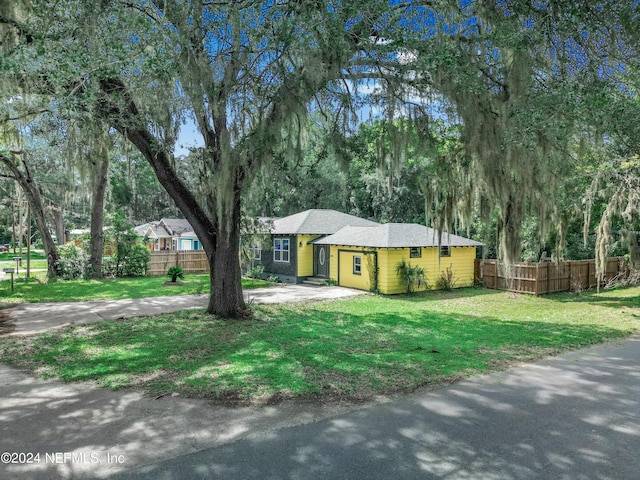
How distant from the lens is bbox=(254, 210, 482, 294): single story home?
610 inches

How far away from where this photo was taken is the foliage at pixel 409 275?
1541 centimetres

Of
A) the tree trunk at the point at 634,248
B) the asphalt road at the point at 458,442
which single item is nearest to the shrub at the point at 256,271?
the tree trunk at the point at 634,248

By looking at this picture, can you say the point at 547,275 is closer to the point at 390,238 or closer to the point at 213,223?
the point at 390,238

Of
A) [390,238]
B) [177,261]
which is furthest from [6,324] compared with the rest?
[177,261]

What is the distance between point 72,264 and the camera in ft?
60.6

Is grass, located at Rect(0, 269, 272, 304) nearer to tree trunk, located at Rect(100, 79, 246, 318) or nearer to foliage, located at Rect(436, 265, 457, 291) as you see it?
tree trunk, located at Rect(100, 79, 246, 318)

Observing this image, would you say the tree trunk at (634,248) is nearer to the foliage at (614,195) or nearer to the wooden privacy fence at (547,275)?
the foliage at (614,195)

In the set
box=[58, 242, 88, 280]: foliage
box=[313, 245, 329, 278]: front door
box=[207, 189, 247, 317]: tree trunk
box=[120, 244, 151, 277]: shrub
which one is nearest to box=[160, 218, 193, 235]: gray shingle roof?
box=[120, 244, 151, 277]: shrub

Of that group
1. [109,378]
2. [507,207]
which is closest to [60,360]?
[109,378]

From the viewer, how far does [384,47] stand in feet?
21.0

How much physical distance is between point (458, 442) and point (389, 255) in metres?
11.5

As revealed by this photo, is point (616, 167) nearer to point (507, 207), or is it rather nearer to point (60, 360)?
point (507, 207)

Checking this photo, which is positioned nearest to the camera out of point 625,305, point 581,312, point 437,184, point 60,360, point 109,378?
point 109,378

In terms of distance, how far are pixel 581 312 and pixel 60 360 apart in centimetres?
1242
